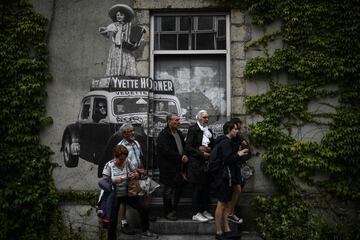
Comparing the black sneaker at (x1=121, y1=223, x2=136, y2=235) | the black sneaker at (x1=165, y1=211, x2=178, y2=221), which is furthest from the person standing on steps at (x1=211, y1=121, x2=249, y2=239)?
the black sneaker at (x1=121, y1=223, x2=136, y2=235)

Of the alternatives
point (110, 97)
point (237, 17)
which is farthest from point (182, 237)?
point (237, 17)

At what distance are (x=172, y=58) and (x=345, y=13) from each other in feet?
11.4

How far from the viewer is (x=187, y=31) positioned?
31.4 feet

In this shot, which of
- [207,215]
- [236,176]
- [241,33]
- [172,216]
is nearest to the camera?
[236,176]

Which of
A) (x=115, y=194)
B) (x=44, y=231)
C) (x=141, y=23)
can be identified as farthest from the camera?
(x=141, y=23)

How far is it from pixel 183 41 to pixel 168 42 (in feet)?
1.01

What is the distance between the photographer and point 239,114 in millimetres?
9141

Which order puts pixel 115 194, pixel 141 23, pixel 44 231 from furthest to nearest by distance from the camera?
1. pixel 141 23
2. pixel 44 231
3. pixel 115 194

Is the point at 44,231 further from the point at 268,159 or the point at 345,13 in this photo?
the point at 345,13

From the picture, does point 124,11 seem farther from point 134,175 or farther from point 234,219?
point 234,219

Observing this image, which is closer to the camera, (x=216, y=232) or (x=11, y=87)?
(x=216, y=232)

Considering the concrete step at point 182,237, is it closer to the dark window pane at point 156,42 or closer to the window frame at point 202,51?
the window frame at point 202,51

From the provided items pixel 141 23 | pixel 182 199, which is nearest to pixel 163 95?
pixel 141 23

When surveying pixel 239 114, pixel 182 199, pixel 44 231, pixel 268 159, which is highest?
pixel 239 114
